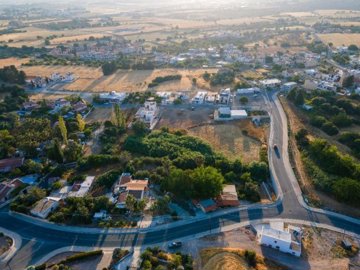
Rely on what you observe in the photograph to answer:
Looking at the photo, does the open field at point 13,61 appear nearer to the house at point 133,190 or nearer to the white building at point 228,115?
Result: the white building at point 228,115

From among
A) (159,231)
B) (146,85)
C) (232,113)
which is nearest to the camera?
(159,231)

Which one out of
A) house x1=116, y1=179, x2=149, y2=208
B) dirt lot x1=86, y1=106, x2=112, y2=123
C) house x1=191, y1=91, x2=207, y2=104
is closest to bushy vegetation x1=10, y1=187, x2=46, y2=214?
house x1=116, y1=179, x2=149, y2=208

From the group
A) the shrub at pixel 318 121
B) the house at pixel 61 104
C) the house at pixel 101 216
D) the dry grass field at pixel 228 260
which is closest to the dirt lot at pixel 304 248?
the dry grass field at pixel 228 260

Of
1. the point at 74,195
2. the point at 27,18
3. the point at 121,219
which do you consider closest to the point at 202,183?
the point at 121,219

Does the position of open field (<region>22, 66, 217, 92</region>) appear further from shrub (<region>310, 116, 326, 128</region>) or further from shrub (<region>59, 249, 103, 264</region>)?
shrub (<region>59, 249, 103, 264</region>)

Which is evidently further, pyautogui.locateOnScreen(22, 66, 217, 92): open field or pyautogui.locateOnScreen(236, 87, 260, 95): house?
pyautogui.locateOnScreen(22, 66, 217, 92): open field

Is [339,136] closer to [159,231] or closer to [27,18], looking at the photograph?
[159,231]
